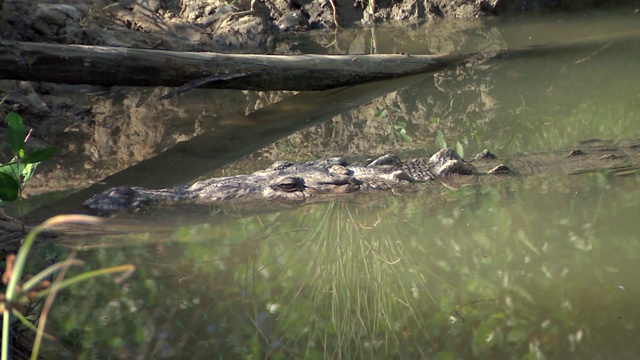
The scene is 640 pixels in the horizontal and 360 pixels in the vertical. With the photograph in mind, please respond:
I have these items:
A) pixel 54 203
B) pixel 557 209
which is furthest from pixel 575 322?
pixel 54 203

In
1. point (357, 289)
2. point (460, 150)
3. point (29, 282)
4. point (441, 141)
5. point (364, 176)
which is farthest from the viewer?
point (441, 141)

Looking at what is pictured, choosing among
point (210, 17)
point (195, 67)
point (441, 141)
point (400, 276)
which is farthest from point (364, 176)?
point (210, 17)

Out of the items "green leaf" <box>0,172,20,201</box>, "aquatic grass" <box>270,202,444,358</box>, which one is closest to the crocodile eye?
"aquatic grass" <box>270,202,444,358</box>

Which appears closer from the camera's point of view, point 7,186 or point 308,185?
point 7,186

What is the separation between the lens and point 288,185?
5.43m

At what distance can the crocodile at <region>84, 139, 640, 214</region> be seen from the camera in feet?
17.6

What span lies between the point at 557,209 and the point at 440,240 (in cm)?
A: 82

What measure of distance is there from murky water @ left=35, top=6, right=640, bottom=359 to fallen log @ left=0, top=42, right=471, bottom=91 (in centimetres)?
94

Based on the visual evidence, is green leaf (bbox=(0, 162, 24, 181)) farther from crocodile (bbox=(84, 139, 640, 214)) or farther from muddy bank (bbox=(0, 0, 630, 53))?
muddy bank (bbox=(0, 0, 630, 53))

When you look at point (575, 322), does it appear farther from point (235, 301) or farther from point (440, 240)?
point (235, 301)

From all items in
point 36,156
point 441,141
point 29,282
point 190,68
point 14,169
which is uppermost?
point 29,282

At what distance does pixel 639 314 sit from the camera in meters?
3.38

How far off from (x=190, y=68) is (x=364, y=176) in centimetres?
204

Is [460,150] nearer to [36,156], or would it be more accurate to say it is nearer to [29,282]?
[36,156]
